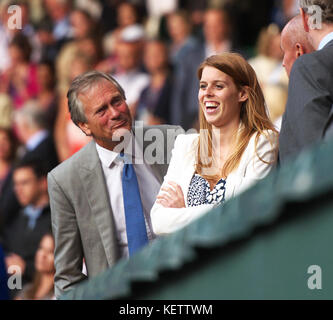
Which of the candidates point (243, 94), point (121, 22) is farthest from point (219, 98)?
point (121, 22)

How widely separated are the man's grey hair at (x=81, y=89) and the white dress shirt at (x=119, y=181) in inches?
7.8

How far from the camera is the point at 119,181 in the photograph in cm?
372

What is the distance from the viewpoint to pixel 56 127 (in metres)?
8.54

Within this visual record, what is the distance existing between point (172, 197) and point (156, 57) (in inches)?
204

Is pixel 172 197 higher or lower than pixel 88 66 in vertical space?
lower

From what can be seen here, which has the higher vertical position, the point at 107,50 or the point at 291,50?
the point at 107,50

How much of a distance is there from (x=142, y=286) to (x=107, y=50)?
7677 millimetres

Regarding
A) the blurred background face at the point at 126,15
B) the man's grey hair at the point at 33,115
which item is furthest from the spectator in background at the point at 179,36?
the man's grey hair at the point at 33,115

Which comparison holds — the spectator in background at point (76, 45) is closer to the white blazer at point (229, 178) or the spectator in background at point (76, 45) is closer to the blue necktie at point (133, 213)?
the blue necktie at point (133, 213)

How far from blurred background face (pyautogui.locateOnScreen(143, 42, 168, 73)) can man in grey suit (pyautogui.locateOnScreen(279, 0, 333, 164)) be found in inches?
207

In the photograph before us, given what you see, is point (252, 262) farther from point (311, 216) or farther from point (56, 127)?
point (56, 127)

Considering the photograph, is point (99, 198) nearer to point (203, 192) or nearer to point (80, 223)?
point (80, 223)
